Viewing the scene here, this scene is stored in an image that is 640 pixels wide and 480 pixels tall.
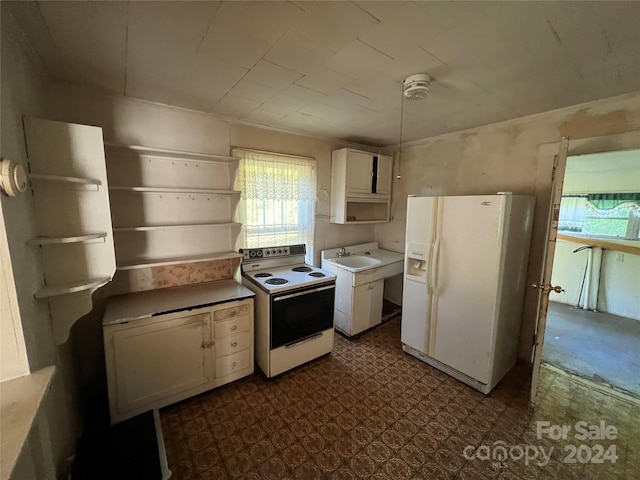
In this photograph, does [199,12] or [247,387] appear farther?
[247,387]

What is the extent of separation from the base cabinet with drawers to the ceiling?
5.34 ft

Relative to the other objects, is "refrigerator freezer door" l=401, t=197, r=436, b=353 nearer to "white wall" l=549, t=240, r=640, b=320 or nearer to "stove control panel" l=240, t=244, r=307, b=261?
"stove control panel" l=240, t=244, r=307, b=261

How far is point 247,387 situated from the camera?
218 cm

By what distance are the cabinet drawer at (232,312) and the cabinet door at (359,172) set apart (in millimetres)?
1817

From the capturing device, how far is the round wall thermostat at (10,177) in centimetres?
90

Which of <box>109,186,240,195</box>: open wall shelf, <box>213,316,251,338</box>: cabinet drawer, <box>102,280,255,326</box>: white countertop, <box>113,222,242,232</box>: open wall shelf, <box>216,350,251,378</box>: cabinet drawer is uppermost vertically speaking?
<box>109,186,240,195</box>: open wall shelf

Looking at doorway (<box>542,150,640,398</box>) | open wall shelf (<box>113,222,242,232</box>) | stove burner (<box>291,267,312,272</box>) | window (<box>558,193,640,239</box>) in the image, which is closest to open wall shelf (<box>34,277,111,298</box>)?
open wall shelf (<box>113,222,242,232</box>)

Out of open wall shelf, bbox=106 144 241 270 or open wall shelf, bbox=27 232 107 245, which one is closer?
open wall shelf, bbox=27 232 107 245

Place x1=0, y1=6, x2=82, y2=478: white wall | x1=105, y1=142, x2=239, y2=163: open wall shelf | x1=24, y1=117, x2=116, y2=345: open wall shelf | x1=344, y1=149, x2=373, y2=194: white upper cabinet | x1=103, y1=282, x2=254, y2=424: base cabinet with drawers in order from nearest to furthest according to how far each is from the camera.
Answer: x1=0, y1=6, x2=82, y2=478: white wall
x1=24, y1=117, x2=116, y2=345: open wall shelf
x1=103, y1=282, x2=254, y2=424: base cabinet with drawers
x1=105, y1=142, x2=239, y2=163: open wall shelf
x1=344, y1=149, x2=373, y2=194: white upper cabinet

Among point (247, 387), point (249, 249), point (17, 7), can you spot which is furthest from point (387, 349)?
point (17, 7)

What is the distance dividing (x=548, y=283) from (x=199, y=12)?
264 cm

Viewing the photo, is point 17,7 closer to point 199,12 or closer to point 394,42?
point 199,12

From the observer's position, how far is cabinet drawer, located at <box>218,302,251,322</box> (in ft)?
6.69

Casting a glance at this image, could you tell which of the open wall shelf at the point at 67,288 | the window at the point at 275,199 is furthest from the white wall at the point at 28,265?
the window at the point at 275,199
